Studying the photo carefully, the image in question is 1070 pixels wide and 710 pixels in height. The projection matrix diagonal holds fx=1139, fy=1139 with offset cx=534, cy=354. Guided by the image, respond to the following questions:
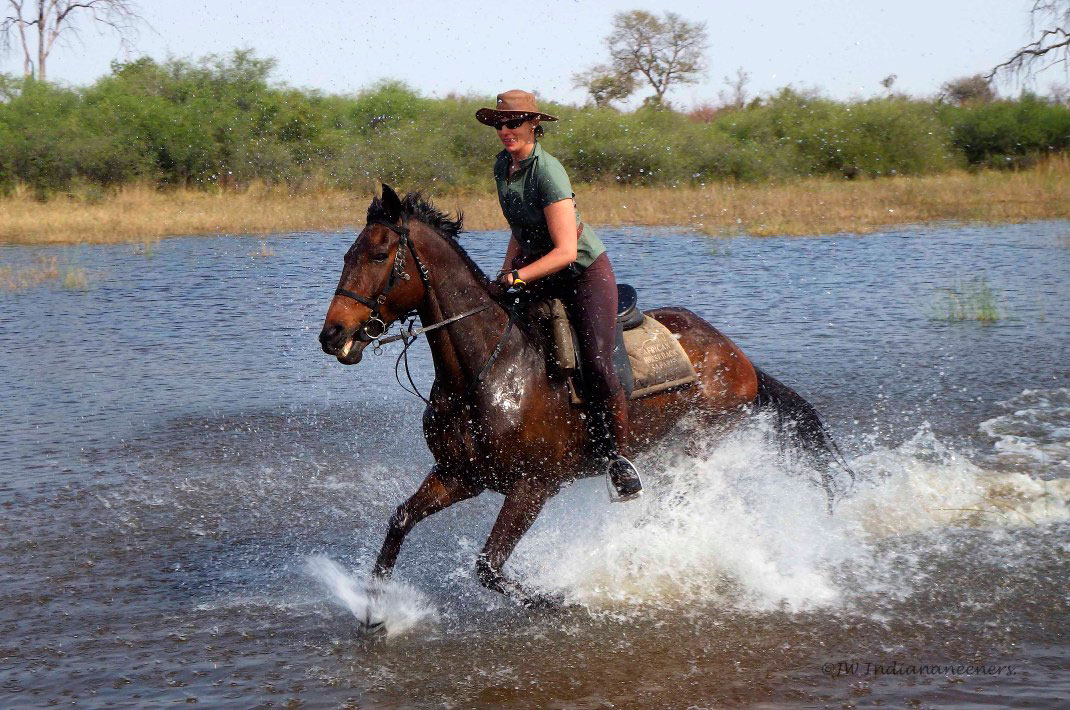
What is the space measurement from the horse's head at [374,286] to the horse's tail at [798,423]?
2.84 m

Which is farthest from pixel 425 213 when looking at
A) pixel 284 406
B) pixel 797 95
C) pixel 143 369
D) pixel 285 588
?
pixel 797 95

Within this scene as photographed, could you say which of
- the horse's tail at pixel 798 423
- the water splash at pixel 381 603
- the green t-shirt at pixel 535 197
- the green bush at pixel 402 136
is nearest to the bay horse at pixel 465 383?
the water splash at pixel 381 603

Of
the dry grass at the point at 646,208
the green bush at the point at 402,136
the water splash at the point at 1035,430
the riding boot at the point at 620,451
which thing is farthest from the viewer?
the green bush at the point at 402,136

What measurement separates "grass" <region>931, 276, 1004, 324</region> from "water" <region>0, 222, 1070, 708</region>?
1.54 m

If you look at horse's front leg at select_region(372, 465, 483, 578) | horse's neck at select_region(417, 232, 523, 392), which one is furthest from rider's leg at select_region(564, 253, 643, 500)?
horse's front leg at select_region(372, 465, 483, 578)

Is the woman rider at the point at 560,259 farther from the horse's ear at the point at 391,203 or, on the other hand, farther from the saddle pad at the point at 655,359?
the horse's ear at the point at 391,203

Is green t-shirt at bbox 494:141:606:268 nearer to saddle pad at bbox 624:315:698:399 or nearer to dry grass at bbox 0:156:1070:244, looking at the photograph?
saddle pad at bbox 624:315:698:399

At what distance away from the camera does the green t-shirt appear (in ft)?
19.2

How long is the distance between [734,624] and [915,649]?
0.94 metres

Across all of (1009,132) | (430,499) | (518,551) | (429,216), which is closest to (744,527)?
(518,551)

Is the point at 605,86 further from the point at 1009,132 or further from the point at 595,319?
the point at 595,319

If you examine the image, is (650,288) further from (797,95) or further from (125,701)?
(797,95)

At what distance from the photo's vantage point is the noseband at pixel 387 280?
541 centimetres

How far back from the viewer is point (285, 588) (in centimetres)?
680
